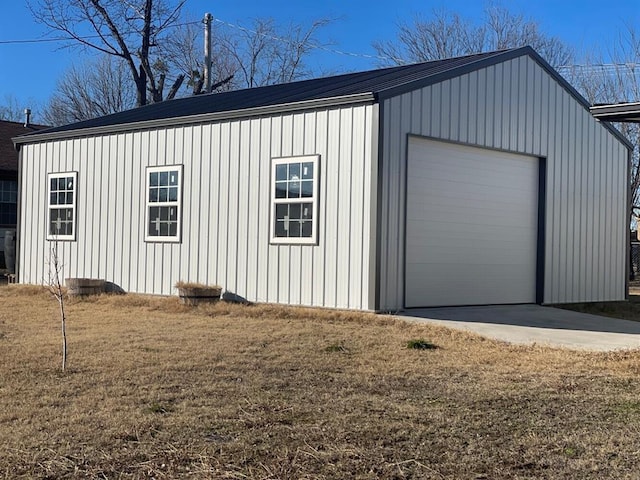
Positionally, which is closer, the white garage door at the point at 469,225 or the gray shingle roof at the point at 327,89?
the gray shingle roof at the point at 327,89

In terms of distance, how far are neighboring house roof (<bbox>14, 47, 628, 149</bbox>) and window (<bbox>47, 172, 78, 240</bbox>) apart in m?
0.85

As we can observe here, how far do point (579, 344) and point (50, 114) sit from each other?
34.6m

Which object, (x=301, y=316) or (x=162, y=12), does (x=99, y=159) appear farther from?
(x=162, y=12)

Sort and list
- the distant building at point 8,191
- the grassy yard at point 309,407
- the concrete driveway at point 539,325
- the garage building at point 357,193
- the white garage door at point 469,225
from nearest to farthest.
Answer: the grassy yard at point 309,407 → the concrete driveway at point 539,325 → the garage building at point 357,193 → the white garage door at point 469,225 → the distant building at point 8,191

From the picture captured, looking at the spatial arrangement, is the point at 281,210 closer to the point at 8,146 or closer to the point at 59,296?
the point at 59,296

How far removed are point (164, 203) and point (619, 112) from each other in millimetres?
8082

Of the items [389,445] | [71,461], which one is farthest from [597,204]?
[71,461]

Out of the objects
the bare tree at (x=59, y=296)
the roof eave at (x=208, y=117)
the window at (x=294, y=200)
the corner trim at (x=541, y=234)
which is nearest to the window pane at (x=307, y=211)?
the window at (x=294, y=200)

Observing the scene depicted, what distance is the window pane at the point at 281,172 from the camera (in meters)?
12.0

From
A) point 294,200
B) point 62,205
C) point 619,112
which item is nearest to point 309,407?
point 619,112

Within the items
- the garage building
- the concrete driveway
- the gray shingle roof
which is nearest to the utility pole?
the gray shingle roof

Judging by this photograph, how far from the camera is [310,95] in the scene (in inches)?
487

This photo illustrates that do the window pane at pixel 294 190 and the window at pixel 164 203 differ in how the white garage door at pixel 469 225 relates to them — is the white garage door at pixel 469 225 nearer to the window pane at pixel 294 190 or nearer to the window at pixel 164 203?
the window pane at pixel 294 190

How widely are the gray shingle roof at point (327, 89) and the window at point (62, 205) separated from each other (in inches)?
38.6
